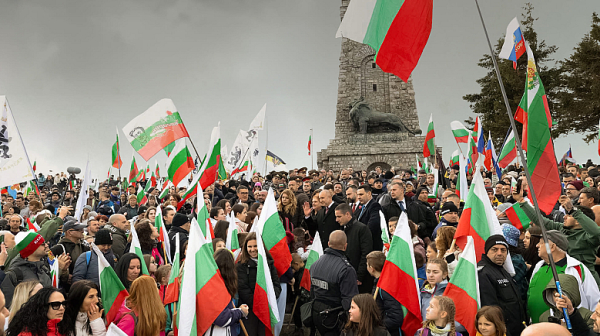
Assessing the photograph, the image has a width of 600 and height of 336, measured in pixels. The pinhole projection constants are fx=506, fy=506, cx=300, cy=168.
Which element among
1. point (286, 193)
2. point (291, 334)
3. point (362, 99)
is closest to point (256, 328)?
point (291, 334)

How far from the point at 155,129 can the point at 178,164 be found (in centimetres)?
83

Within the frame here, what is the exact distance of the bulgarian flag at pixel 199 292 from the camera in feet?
15.9

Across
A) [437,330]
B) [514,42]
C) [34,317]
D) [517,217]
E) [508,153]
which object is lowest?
[437,330]

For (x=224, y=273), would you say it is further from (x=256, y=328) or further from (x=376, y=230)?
(x=376, y=230)

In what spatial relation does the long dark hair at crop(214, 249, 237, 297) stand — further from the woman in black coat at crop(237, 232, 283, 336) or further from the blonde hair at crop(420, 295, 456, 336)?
the blonde hair at crop(420, 295, 456, 336)

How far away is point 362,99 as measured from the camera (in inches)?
1116

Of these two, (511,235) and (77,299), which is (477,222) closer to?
(511,235)

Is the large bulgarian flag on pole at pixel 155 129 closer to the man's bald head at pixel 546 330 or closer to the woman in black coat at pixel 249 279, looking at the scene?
the woman in black coat at pixel 249 279

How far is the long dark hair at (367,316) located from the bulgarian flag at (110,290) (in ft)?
8.00

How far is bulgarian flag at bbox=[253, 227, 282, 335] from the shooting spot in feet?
18.8

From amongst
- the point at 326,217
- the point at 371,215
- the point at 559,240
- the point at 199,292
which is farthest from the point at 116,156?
the point at 559,240

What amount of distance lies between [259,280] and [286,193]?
3070 millimetres

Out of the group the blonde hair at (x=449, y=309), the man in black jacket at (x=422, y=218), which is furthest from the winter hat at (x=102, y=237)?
the man in black jacket at (x=422, y=218)

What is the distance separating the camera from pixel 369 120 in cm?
2775
